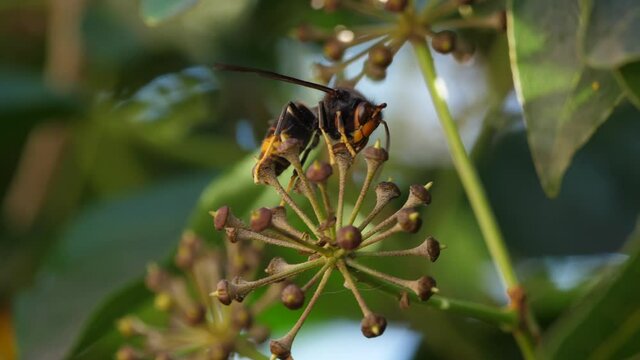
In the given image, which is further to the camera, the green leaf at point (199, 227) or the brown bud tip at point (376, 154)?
the green leaf at point (199, 227)

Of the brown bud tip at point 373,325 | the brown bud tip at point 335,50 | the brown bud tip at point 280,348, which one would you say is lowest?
the brown bud tip at point 280,348

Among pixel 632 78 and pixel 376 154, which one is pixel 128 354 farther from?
pixel 632 78

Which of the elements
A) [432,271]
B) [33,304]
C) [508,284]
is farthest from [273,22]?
[508,284]

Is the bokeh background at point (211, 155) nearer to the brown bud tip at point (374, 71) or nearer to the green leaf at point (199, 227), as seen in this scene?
the green leaf at point (199, 227)

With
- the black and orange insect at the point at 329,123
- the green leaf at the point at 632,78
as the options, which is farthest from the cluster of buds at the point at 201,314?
the green leaf at the point at 632,78

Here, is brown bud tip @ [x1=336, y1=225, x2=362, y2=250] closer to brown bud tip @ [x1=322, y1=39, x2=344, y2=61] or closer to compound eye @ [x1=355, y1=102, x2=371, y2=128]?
compound eye @ [x1=355, y1=102, x2=371, y2=128]

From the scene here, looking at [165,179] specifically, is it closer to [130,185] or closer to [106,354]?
[130,185]
